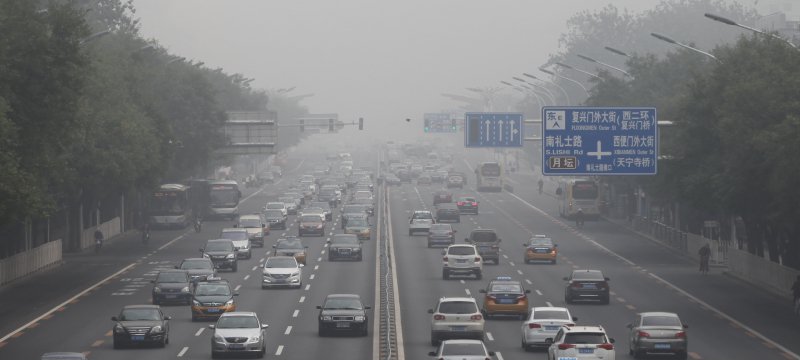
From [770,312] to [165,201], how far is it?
61.0m

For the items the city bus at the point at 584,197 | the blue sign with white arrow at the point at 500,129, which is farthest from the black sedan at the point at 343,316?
the city bus at the point at 584,197

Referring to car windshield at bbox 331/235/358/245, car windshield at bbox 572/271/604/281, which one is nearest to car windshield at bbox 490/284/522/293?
car windshield at bbox 572/271/604/281

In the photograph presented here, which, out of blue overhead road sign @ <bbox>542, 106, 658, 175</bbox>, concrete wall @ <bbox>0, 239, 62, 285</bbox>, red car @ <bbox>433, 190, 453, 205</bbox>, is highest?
blue overhead road sign @ <bbox>542, 106, 658, 175</bbox>

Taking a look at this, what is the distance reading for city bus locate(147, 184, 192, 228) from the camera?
111250 millimetres

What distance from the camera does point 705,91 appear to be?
70.8 metres

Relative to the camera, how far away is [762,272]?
239 ft

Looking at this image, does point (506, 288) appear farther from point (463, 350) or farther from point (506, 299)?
point (463, 350)

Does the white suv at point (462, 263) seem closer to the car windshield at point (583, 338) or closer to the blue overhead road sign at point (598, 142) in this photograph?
the blue overhead road sign at point (598, 142)

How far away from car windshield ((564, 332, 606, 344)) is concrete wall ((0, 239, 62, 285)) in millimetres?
41082

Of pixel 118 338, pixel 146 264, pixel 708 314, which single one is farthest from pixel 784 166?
pixel 146 264

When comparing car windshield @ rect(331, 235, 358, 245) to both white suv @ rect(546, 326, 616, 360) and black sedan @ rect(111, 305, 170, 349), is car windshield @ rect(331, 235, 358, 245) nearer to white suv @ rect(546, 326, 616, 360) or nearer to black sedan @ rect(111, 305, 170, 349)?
black sedan @ rect(111, 305, 170, 349)

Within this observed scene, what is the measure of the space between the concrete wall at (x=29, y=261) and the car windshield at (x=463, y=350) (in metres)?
40.5

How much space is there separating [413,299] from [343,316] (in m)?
14.2

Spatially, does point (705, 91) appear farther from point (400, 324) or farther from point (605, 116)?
point (400, 324)
